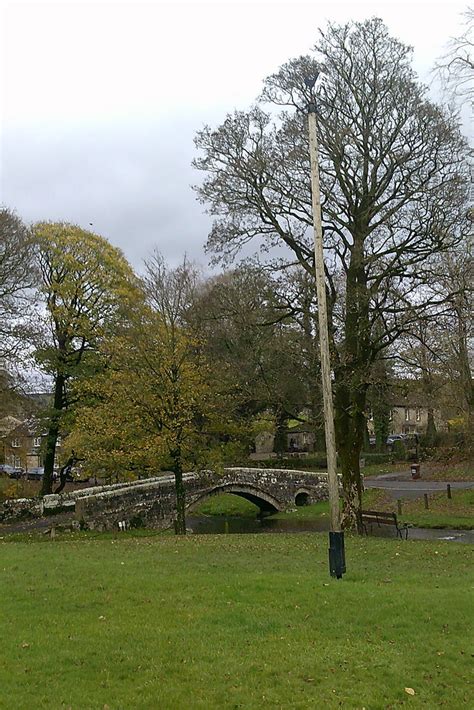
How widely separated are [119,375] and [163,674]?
17.9 m

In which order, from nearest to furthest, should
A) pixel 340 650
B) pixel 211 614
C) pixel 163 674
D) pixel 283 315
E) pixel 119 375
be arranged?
pixel 163 674, pixel 340 650, pixel 211 614, pixel 283 315, pixel 119 375

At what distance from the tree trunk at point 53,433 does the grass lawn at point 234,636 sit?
2002 cm

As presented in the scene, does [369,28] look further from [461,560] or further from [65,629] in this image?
[65,629]

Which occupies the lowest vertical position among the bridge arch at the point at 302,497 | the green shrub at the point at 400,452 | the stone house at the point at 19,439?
the bridge arch at the point at 302,497

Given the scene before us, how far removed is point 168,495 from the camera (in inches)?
1214

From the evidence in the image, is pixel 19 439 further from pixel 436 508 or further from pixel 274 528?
pixel 436 508

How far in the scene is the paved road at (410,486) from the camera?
36.8 m

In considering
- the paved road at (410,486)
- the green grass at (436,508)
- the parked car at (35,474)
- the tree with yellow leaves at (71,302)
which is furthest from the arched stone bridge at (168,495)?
the parked car at (35,474)

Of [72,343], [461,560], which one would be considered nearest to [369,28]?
[461,560]

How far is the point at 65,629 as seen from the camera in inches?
316

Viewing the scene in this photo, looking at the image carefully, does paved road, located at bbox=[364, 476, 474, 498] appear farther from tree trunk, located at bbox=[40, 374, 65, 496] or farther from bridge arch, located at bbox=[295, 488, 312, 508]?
tree trunk, located at bbox=[40, 374, 65, 496]

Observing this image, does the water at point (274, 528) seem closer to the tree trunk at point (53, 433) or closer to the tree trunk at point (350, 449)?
the tree trunk at point (350, 449)

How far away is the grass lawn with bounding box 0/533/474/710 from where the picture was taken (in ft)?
20.1

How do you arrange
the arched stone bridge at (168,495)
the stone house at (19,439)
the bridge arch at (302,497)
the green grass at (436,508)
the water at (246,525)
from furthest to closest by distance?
1. the bridge arch at (302,497)
2. the stone house at (19,439)
3. the water at (246,525)
4. the arched stone bridge at (168,495)
5. the green grass at (436,508)
